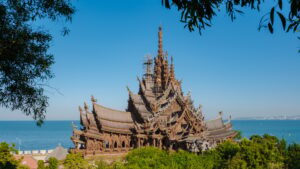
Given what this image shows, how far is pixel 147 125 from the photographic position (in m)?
32.1

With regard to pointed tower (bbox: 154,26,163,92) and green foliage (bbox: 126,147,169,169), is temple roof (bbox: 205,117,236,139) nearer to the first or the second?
pointed tower (bbox: 154,26,163,92)

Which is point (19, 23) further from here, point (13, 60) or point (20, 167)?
point (20, 167)

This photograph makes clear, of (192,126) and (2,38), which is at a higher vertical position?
(2,38)

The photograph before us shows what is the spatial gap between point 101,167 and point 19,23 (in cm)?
1610

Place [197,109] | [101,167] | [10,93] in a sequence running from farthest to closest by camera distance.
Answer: [197,109] → [101,167] → [10,93]

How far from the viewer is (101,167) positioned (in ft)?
77.1

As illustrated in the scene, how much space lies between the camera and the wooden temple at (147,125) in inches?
1209

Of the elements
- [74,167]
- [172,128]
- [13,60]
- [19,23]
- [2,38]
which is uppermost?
[19,23]

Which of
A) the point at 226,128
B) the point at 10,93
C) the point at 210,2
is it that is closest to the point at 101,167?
the point at 10,93

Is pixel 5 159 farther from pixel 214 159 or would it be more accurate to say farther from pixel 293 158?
pixel 293 158

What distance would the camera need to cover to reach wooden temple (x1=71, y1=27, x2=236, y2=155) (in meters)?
30.7

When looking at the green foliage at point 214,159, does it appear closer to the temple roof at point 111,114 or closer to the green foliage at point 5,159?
the green foliage at point 5,159

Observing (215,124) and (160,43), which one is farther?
(215,124)

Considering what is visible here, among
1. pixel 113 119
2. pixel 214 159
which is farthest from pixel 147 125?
pixel 214 159
